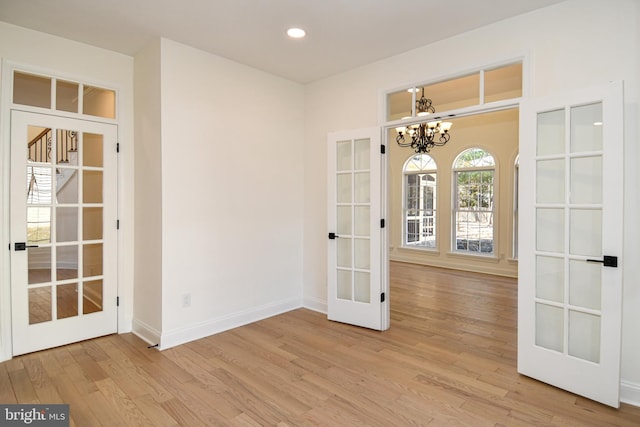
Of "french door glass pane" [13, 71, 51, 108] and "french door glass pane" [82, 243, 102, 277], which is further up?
"french door glass pane" [13, 71, 51, 108]

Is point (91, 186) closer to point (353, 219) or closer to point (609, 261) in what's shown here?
point (353, 219)

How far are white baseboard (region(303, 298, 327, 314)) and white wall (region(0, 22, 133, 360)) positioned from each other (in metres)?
2.06

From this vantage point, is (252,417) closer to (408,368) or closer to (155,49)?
(408,368)

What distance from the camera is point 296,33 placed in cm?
326

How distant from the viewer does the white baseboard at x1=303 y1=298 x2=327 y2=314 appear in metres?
4.44

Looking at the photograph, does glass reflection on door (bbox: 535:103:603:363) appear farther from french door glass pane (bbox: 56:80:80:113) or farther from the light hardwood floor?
french door glass pane (bbox: 56:80:80:113)

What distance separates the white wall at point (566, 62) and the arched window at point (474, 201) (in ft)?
13.0

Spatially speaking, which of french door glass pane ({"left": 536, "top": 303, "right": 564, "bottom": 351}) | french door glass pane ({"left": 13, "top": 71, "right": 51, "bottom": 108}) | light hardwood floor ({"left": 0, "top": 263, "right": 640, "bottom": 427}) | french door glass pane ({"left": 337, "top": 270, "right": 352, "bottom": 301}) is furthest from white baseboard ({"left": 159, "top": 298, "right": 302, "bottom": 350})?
french door glass pane ({"left": 536, "top": 303, "right": 564, "bottom": 351})

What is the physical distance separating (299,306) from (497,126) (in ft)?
16.4

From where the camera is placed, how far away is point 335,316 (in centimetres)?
411

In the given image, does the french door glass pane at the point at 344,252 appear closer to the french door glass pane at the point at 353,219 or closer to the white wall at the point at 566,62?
the french door glass pane at the point at 353,219

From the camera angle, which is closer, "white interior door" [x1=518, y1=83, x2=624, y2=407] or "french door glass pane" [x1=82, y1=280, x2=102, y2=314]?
"white interior door" [x1=518, y1=83, x2=624, y2=407]

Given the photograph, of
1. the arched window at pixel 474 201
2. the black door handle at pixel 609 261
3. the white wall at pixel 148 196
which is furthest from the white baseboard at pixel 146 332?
the arched window at pixel 474 201

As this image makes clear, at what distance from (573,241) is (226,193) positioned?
319 centimetres
